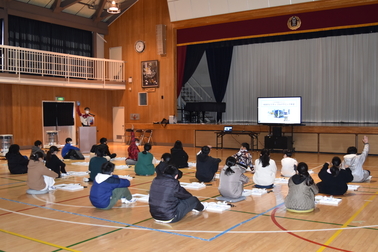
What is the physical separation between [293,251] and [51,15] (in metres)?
17.4

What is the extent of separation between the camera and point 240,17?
16.8 metres

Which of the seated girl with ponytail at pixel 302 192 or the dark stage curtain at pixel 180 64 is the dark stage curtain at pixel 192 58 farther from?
the seated girl with ponytail at pixel 302 192

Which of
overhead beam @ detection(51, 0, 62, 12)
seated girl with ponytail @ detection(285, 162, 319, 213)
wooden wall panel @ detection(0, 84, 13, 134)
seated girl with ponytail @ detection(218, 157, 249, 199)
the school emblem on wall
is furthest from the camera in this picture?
overhead beam @ detection(51, 0, 62, 12)

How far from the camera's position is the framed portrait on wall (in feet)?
64.4

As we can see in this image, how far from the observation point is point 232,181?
716 cm

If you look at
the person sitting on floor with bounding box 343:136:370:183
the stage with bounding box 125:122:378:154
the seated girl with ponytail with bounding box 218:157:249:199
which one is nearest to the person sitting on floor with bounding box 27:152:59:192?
the seated girl with ponytail with bounding box 218:157:249:199

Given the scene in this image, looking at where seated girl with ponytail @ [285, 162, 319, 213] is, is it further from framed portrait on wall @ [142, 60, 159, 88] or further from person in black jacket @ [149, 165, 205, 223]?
framed portrait on wall @ [142, 60, 159, 88]

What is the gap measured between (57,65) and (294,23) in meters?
10.7

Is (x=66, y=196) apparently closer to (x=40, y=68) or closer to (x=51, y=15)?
(x=40, y=68)

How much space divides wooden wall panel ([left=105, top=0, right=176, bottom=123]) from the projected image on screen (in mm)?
4933

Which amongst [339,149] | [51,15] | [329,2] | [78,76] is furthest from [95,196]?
[51,15]

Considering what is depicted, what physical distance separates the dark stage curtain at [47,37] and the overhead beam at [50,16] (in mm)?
435

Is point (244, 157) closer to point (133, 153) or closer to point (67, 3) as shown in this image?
point (133, 153)

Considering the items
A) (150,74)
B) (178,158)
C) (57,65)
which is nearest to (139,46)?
(150,74)
